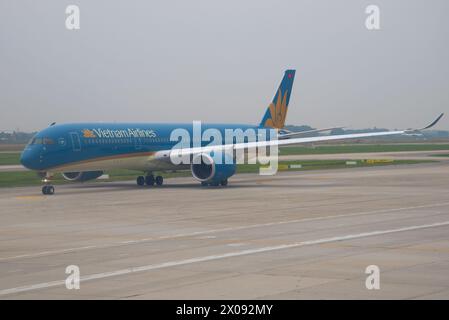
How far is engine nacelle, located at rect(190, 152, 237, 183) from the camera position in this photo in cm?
4638

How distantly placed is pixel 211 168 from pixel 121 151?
5249 mm

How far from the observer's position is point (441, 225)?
1036 inches

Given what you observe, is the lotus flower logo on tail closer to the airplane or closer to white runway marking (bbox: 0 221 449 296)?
the airplane

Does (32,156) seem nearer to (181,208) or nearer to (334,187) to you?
(181,208)

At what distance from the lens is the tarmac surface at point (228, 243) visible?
16000 millimetres

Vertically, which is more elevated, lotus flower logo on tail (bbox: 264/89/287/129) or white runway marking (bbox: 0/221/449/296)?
lotus flower logo on tail (bbox: 264/89/287/129)

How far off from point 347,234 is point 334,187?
21.1m

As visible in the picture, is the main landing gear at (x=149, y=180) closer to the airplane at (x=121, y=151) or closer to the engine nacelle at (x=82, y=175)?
the airplane at (x=121, y=151)

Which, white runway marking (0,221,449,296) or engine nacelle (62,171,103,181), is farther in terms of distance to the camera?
engine nacelle (62,171,103,181)

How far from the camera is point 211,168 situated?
46.8 m

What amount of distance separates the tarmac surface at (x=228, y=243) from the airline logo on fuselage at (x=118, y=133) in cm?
431

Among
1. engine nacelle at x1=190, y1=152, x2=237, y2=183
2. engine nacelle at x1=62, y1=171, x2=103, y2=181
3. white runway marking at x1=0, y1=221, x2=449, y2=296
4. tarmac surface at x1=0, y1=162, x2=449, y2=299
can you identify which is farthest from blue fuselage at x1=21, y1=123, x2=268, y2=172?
white runway marking at x1=0, y1=221, x2=449, y2=296

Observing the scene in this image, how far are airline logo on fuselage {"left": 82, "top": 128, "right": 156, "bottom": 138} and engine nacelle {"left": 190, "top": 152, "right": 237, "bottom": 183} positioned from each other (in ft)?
12.5

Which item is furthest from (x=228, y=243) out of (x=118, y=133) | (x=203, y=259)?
(x=118, y=133)
